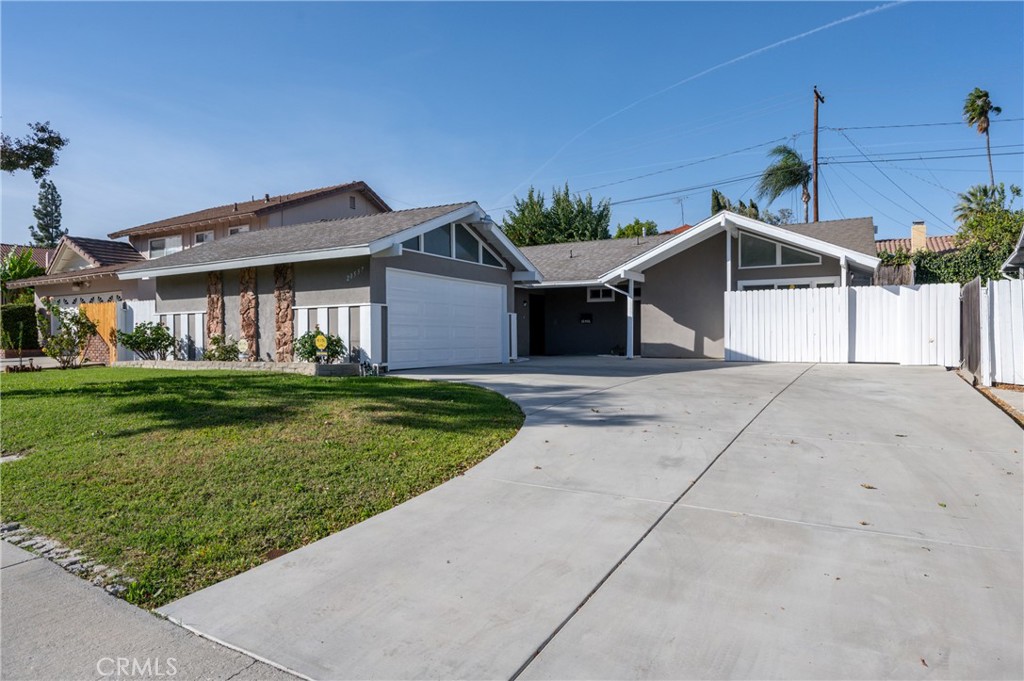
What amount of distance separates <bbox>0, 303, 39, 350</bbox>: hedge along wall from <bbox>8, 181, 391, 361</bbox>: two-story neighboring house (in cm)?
115

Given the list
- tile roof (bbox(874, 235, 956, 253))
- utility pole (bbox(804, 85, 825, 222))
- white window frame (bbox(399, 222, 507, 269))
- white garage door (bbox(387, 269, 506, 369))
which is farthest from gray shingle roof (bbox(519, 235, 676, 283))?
tile roof (bbox(874, 235, 956, 253))

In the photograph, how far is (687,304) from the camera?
19156mm

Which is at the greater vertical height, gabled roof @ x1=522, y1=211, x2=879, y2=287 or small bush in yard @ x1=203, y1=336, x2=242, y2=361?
gabled roof @ x1=522, y1=211, x2=879, y2=287

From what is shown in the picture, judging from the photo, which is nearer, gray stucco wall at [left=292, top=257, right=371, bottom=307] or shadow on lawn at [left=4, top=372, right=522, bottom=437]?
shadow on lawn at [left=4, top=372, right=522, bottom=437]

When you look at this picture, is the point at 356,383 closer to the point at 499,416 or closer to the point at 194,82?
the point at 499,416

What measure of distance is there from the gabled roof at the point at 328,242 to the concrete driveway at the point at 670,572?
27.3 feet

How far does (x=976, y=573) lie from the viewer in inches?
124

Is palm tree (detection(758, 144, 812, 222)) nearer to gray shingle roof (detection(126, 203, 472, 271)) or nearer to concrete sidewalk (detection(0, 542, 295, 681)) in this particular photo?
gray shingle roof (detection(126, 203, 472, 271))

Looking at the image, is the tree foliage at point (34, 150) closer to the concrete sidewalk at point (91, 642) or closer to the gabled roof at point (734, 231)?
the concrete sidewalk at point (91, 642)

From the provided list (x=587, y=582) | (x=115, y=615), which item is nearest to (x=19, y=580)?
(x=115, y=615)

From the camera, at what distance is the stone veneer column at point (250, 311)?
14930mm

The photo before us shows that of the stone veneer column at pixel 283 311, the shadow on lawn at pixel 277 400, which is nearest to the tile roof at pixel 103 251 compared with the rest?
the stone veneer column at pixel 283 311

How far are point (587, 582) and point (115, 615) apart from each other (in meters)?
2.30

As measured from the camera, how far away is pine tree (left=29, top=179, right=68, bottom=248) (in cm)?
7312
